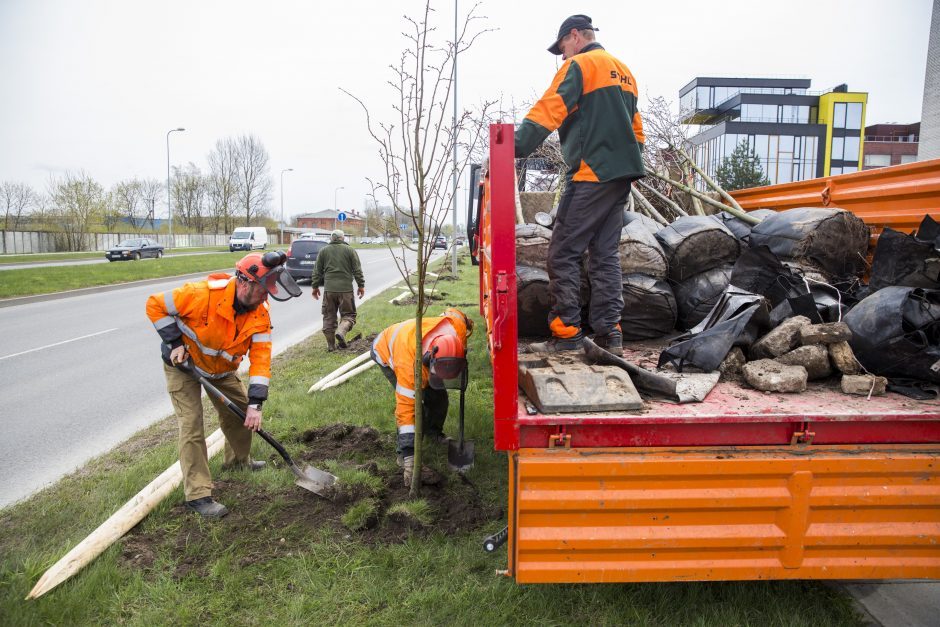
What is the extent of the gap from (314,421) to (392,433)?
79 cm

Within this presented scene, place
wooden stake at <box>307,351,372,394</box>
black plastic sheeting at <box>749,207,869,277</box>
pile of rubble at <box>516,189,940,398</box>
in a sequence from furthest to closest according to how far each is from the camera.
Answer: wooden stake at <box>307,351,372,394</box> → black plastic sheeting at <box>749,207,869,277</box> → pile of rubble at <box>516,189,940,398</box>

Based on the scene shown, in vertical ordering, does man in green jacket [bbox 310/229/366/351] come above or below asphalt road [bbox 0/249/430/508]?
above

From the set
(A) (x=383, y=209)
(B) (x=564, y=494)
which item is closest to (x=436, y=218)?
(A) (x=383, y=209)

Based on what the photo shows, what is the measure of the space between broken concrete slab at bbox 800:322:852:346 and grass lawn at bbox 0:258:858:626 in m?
1.18

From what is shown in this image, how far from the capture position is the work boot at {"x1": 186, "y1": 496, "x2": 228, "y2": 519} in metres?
3.55

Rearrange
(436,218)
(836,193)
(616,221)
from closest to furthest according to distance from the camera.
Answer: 1. (616,221)
2. (436,218)
3. (836,193)

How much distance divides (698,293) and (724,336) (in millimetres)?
1070

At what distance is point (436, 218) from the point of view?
3.63 meters

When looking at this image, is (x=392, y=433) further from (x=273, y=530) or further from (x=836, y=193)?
(x=836, y=193)

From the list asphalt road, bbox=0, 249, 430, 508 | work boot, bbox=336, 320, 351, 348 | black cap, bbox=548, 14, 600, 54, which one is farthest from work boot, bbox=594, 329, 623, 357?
work boot, bbox=336, 320, 351, 348

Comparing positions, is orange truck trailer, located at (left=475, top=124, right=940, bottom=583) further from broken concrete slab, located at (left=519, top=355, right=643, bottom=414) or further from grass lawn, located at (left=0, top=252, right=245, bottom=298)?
grass lawn, located at (left=0, top=252, right=245, bottom=298)

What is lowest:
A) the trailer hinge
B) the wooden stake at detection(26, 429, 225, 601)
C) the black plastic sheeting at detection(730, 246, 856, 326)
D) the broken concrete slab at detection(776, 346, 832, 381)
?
the wooden stake at detection(26, 429, 225, 601)

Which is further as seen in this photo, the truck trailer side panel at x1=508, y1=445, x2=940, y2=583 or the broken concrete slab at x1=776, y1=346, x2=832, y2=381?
the broken concrete slab at x1=776, y1=346, x2=832, y2=381

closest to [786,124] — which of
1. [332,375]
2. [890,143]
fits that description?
[890,143]
